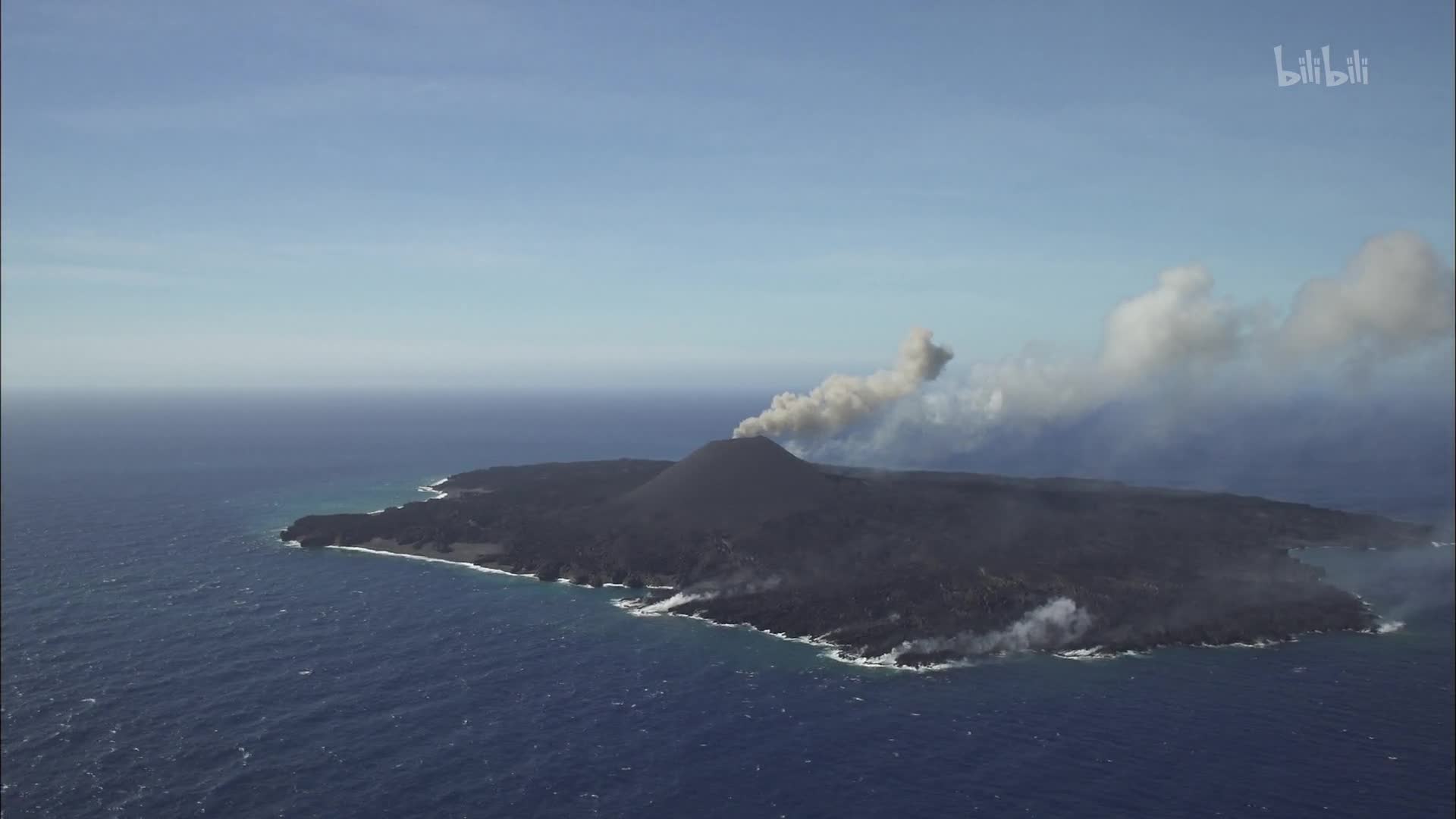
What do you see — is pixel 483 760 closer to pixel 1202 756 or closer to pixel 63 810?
pixel 63 810

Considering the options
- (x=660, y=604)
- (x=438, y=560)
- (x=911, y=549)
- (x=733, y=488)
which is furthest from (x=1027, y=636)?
(x=438, y=560)

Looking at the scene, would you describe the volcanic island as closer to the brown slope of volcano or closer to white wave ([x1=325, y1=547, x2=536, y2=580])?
the brown slope of volcano

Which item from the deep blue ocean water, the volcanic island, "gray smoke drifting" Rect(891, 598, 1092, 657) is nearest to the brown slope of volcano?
the volcanic island

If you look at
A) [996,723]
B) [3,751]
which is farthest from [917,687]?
[3,751]

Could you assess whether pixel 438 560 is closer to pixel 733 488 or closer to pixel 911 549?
pixel 733 488

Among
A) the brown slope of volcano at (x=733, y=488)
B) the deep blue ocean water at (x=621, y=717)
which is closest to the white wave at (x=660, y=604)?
the deep blue ocean water at (x=621, y=717)
